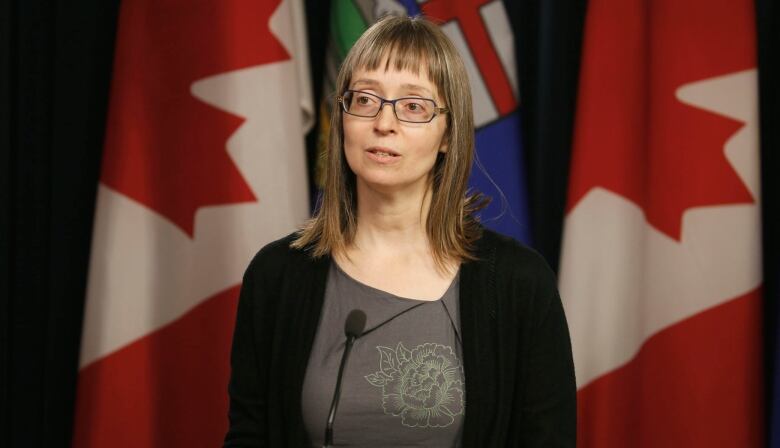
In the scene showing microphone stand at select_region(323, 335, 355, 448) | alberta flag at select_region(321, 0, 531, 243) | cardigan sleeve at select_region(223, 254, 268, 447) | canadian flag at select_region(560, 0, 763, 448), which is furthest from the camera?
alberta flag at select_region(321, 0, 531, 243)

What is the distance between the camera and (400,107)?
1.40 metres

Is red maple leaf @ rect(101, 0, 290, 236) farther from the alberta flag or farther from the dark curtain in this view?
the alberta flag

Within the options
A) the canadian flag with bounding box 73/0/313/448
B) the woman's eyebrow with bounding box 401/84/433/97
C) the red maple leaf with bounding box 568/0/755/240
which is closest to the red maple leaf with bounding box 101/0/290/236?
the canadian flag with bounding box 73/0/313/448

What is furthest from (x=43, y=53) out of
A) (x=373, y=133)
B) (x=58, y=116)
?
(x=373, y=133)

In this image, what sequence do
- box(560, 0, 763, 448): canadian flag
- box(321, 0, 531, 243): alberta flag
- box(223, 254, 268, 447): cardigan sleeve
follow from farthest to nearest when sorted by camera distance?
box(321, 0, 531, 243): alberta flag
box(560, 0, 763, 448): canadian flag
box(223, 254, 268, 447): cardigan sleeve

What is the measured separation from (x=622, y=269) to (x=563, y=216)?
219 mm

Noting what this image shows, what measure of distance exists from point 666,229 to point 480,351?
3.38ft

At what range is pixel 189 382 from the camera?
2.38 metres

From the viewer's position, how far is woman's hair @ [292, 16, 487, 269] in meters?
1.40

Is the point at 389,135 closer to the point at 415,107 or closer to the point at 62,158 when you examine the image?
the point at 415,107

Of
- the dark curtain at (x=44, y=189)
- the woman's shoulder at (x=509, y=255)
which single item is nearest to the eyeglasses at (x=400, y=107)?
the woman's shoulder at (x=509, y=255)

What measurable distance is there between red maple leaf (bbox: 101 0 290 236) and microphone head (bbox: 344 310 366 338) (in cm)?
105

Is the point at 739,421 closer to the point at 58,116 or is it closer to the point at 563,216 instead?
the point at 563,216

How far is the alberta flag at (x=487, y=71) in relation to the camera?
229 cm
